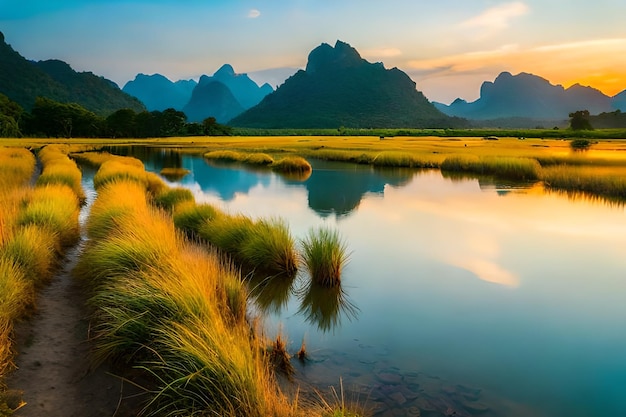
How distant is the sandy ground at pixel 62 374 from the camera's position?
4.37 m

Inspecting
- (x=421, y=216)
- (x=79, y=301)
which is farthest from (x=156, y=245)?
(x=421, y=216)

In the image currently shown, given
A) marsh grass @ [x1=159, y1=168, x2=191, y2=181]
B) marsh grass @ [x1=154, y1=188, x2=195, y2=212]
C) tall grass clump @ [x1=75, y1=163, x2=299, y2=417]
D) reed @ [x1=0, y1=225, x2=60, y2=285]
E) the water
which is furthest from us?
marsh grass @ [x1=159, y1=168, x2=191, y2=181]

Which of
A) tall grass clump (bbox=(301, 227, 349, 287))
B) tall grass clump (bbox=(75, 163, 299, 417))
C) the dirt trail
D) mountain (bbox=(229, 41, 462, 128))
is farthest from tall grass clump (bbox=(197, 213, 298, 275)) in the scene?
mountain (bbox=(229, 41, 462, 128))

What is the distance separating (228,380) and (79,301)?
4228mm

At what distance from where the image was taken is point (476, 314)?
25.5ft

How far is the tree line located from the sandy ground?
75.3 metres

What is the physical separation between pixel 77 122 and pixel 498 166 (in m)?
79.7

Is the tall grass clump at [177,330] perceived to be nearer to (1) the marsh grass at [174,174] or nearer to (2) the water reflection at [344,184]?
(2) the water reflection at [344,184]

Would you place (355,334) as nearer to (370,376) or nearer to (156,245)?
(370,376)

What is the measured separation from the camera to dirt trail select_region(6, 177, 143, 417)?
4.37m

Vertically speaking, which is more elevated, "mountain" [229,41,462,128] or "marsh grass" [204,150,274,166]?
"mountain" [229,41,462,128]

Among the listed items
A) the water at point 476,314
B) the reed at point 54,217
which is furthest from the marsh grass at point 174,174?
the reed at point 54,217

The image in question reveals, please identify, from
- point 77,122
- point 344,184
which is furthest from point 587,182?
point 77,122

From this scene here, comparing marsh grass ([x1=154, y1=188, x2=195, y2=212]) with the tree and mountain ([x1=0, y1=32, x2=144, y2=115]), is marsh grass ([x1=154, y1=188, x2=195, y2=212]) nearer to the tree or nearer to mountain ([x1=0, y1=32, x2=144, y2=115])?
the tree
